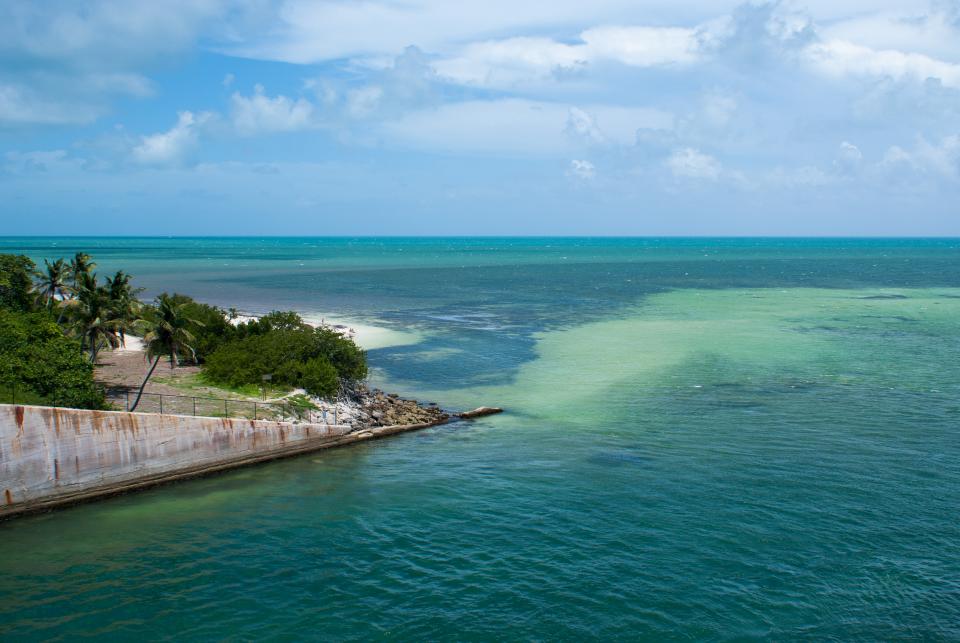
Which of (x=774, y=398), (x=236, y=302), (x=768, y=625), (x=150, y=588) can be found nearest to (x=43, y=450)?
(x=150, y=588)

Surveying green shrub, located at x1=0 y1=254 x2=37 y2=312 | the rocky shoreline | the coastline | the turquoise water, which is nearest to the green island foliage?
the coastline

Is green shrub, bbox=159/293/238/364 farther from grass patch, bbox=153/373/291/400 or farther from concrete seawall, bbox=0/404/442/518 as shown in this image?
concrete seawall, bbox=0/404/442/518

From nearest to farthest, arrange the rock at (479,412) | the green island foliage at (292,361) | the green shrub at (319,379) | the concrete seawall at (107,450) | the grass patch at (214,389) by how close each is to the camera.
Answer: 1. the concrete seawall at (107,450)
2. the grass patch at (214,389)
3. the green shrub at (319,379)
4. the green island foliage at (292,361)
5. the rock at (479,412)

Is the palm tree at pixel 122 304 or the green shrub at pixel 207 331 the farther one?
the green shrub at pixel 207 331

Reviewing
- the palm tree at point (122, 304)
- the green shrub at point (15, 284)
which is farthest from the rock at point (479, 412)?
the green shrub at point (15, 284)

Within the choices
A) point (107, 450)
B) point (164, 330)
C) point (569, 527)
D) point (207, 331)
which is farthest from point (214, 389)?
point (569, 527)

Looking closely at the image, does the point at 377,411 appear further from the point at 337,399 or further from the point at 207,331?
the point at 207,331

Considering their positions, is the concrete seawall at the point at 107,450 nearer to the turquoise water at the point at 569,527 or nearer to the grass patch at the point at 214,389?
the turquoise water at the point at 569,527

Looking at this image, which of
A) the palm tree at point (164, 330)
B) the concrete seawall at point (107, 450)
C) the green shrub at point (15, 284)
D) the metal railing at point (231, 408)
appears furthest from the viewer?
the green shrub at point (15, 284)
